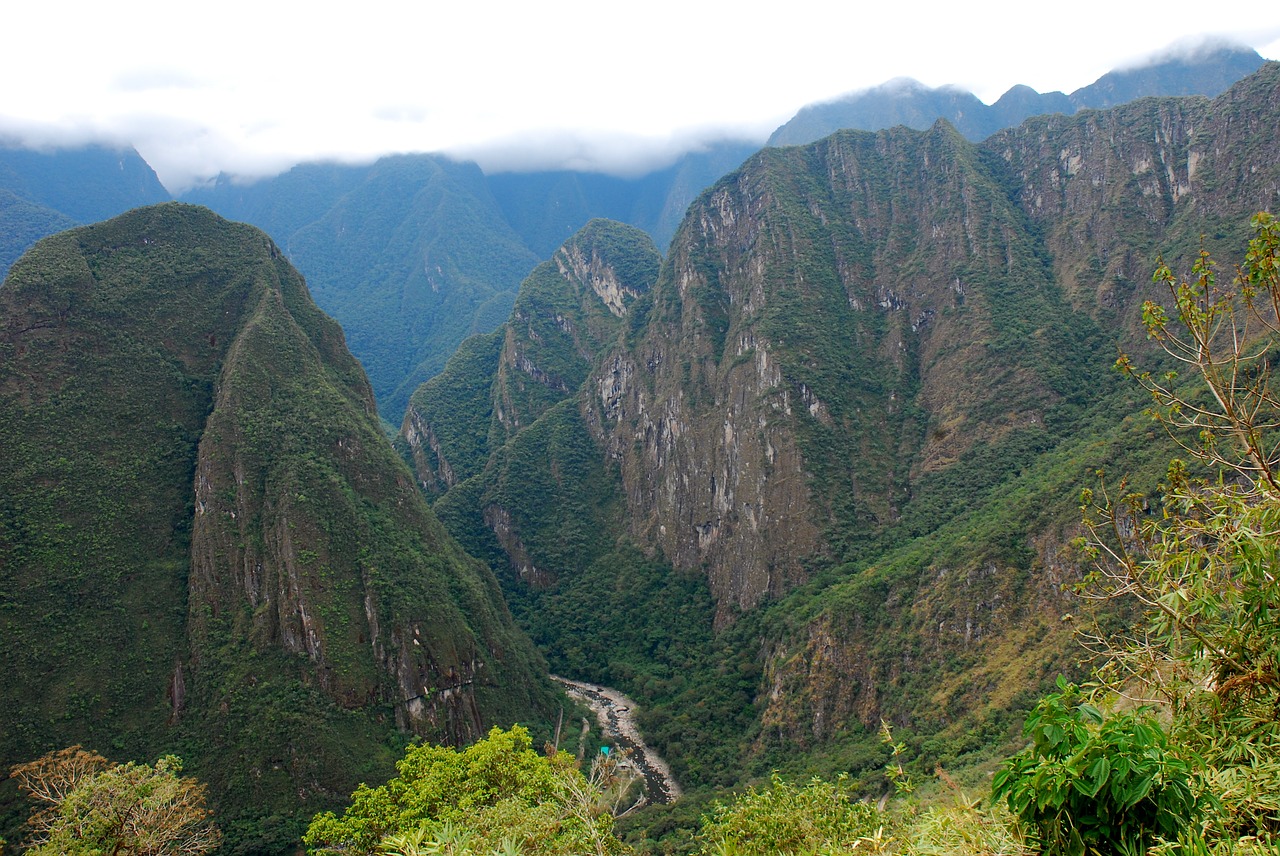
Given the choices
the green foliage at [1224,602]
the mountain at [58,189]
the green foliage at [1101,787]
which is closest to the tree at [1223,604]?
the green foliage at [1224,602]

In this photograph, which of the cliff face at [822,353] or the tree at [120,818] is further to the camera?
the cliff face at [822,353]

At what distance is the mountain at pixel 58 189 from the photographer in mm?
141375

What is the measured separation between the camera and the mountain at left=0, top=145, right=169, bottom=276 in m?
141

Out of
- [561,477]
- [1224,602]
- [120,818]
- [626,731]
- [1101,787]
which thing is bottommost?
[626,731]

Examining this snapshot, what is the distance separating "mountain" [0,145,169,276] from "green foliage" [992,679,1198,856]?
183 meters

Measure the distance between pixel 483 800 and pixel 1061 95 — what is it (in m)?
207

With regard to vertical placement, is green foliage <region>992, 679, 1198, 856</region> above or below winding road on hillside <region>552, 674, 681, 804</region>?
above

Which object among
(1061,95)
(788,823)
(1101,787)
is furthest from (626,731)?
(1061,95)

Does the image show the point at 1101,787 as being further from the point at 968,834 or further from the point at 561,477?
the point at 561,477

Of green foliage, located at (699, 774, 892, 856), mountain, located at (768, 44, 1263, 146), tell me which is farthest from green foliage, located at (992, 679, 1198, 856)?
mountain, located at (768, 44, 1263, 146)

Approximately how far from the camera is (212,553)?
54.9 metres

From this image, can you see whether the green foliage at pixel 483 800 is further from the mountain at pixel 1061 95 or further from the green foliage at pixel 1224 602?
the mountain at pixel 1061 95

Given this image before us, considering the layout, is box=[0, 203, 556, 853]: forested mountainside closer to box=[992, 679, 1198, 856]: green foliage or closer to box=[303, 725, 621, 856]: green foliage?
box=[303, 725, 621, 856]: green foliage

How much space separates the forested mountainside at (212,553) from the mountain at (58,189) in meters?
104
